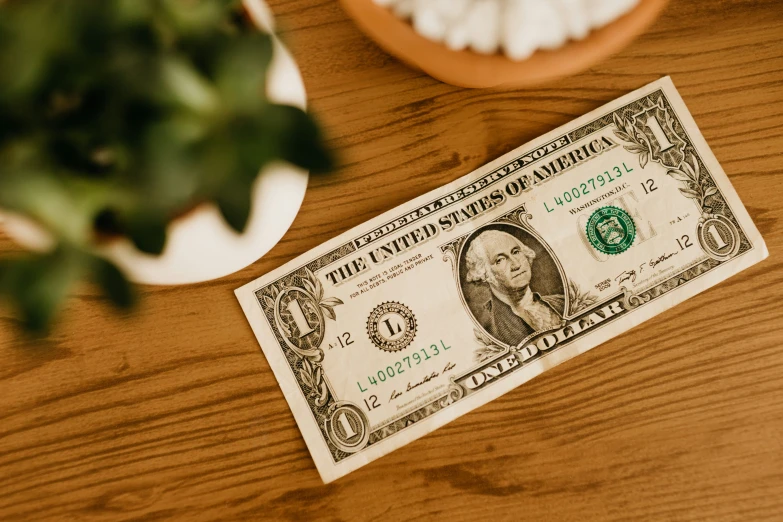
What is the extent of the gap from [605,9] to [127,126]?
27 cm

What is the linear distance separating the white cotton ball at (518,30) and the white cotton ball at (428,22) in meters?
0.04

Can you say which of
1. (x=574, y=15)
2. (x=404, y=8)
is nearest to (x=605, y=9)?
(x=574, y=15)

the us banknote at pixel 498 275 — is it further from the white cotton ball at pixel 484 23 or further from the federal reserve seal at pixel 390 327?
the white cotton ball at pixel 484 23

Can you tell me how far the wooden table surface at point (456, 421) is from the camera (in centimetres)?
45

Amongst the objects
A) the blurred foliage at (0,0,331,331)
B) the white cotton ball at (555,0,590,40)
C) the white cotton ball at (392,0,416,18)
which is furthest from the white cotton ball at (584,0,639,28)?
the blurred foliage at (0,0,331,331)

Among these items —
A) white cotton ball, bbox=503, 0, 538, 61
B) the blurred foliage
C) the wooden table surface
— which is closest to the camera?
the blurred foliage

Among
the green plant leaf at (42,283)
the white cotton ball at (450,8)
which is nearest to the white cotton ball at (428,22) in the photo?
the white cotton ball at (450,8)

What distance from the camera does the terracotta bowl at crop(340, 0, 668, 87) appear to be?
317mm

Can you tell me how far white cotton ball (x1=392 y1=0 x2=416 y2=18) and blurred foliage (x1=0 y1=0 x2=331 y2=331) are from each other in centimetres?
16

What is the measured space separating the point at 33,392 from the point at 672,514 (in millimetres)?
544

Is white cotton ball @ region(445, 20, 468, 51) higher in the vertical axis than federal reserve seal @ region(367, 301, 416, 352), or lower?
higher

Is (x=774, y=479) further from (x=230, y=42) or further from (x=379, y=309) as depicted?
(x=230, y=42)

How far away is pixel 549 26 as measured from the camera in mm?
321

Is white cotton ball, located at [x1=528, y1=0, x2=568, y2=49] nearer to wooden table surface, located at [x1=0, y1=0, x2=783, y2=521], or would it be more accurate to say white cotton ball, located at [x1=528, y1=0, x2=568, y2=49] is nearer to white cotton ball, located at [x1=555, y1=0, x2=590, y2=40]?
white cotton ball, located at [x1=555, y1=0, x2=590, y2=40]
